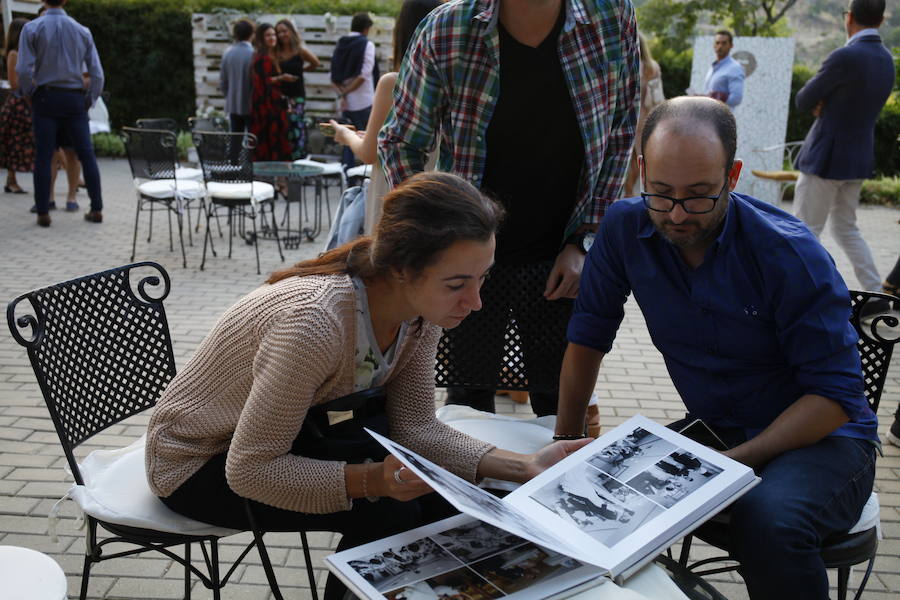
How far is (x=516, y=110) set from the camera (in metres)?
2.55

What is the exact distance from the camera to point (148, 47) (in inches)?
599

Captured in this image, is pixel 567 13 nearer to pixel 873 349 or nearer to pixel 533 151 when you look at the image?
pixel 533 151

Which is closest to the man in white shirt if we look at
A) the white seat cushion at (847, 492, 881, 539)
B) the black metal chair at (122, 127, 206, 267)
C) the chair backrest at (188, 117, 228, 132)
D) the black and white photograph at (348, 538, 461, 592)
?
the chair backrest at (188, 117, 228, 132)

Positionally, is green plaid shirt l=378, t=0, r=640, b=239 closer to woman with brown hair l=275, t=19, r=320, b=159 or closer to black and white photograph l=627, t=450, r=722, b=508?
black and white photograph l=627, t=450, r=722, b=508

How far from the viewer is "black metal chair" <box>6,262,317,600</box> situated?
1939 mm

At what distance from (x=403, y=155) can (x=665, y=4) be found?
14584 millimetres

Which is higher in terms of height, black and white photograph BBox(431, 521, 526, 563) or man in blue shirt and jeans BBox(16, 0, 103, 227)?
man in blue shirt and jeans BBox(16, 0, 103, 227)

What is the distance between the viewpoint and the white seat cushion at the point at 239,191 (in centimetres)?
678

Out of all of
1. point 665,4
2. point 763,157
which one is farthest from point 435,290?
point 665,4

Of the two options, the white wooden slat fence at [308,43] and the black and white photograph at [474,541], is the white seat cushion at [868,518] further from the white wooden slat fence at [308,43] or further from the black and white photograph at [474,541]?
the white wooden slat fence at [308,43]

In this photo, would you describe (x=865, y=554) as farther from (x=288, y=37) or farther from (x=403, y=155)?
(x=288, y=37)

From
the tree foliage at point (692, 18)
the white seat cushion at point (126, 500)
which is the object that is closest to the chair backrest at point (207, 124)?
the white seat cushion at point (126, 500)

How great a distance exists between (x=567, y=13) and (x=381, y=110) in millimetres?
1472

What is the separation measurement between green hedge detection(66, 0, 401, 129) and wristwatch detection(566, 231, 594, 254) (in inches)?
533
